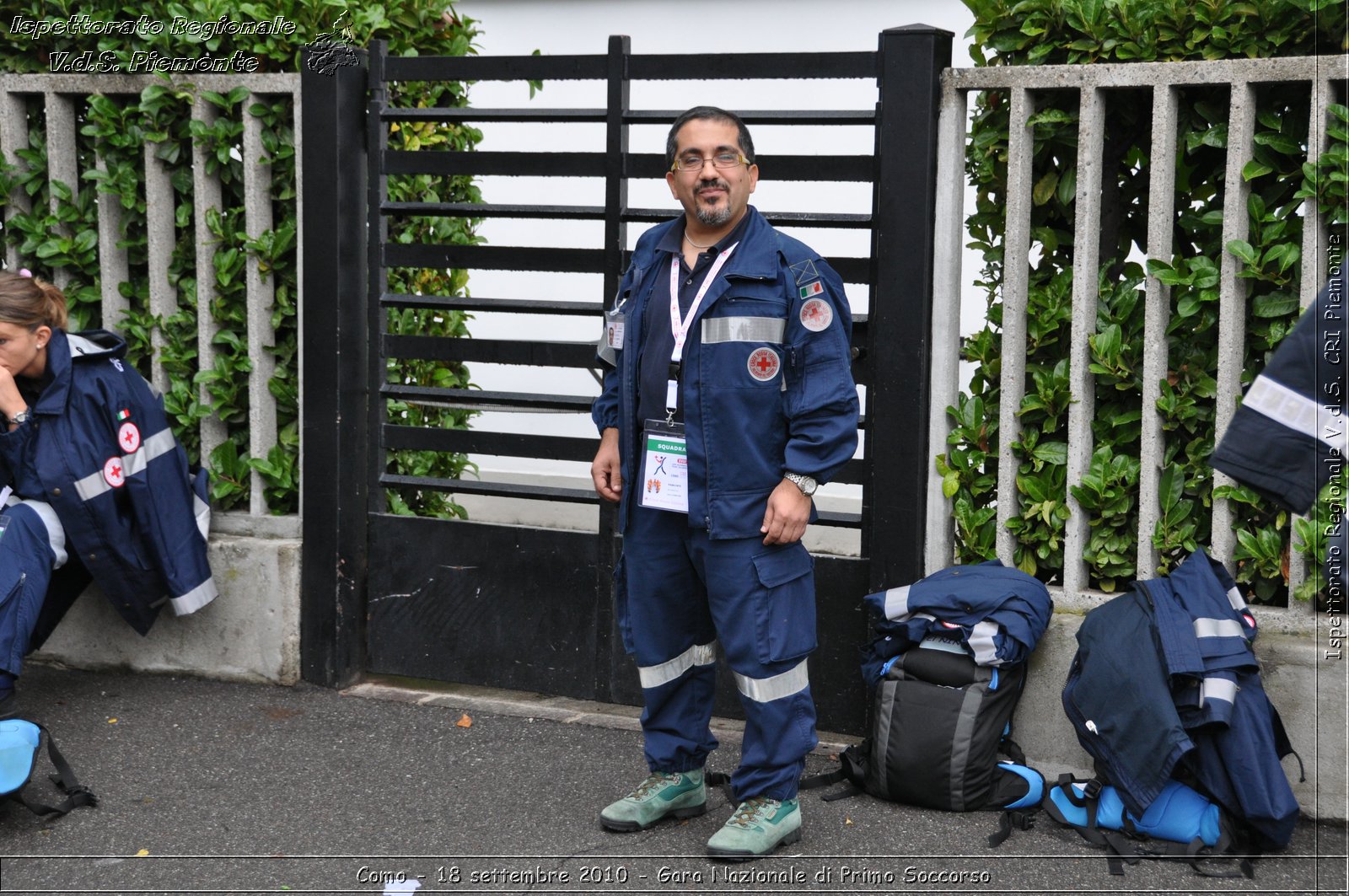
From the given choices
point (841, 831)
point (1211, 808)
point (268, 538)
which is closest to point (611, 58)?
point (268, 538)

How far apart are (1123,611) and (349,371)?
299 cm

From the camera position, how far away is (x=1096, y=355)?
15.1ft

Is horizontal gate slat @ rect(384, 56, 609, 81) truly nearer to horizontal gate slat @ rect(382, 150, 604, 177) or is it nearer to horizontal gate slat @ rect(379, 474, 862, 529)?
horizontal gate slat @ rect(382, 150, 604, 177)

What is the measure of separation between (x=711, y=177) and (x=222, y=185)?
2620 millimetres

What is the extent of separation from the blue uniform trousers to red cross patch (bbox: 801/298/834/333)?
0.63m

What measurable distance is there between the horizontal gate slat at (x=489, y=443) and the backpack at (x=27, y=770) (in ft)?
5.67

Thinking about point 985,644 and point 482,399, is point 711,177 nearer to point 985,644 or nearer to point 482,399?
point 985,644

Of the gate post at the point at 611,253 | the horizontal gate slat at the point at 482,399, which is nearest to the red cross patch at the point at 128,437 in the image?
the horizontal gate slat at the point at 482,399

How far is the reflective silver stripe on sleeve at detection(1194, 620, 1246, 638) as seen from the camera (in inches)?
163

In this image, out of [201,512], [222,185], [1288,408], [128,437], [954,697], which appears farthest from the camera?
[222,185]

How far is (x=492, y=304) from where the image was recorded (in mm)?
5410

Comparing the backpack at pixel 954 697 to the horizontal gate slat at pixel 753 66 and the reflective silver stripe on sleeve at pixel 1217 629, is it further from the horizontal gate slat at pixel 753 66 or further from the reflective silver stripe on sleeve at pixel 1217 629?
the horizontal gate slat at pixel 753 66

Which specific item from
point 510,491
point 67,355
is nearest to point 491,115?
point 510,491

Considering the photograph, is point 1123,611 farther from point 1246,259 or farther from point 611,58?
point 611,58
